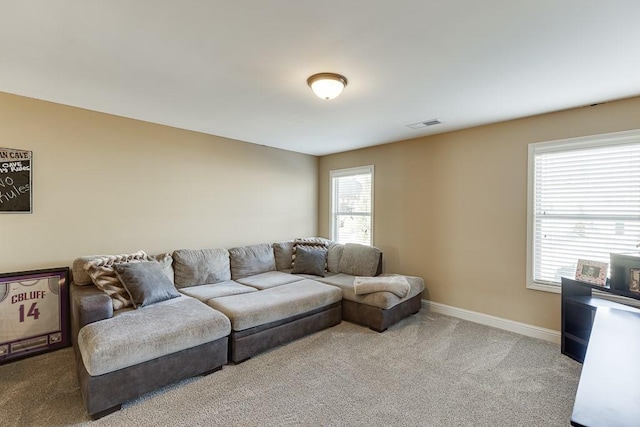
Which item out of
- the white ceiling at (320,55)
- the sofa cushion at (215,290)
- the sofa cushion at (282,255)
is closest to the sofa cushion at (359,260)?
the sofa cushion at (282,255)

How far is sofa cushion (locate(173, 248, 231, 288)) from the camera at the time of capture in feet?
11.8

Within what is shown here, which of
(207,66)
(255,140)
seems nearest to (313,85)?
(207,66)

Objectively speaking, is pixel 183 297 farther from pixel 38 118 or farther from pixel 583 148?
pixel 583 148

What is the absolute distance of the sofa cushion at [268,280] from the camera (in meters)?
3.77

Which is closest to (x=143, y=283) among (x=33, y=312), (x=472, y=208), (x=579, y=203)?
(x=33, y=312)

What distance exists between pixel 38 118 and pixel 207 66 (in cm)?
200

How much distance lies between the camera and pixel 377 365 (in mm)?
2752

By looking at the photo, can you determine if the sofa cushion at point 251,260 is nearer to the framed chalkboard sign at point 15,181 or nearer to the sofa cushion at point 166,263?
the sofa cushion at point 166,263

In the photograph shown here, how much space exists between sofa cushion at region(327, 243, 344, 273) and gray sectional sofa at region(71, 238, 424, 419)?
0.05 feet

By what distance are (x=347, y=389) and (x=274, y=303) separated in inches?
41.9

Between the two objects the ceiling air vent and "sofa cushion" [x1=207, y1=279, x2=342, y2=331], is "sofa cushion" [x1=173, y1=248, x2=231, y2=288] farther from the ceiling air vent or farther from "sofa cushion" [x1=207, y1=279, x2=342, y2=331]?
the ceiling air vent

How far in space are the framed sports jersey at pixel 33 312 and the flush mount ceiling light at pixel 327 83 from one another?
2985 mm

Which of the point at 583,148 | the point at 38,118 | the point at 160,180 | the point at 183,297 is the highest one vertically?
the point at 38,118

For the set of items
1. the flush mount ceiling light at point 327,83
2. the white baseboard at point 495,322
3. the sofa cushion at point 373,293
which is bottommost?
the white baseboard at point 495,322
